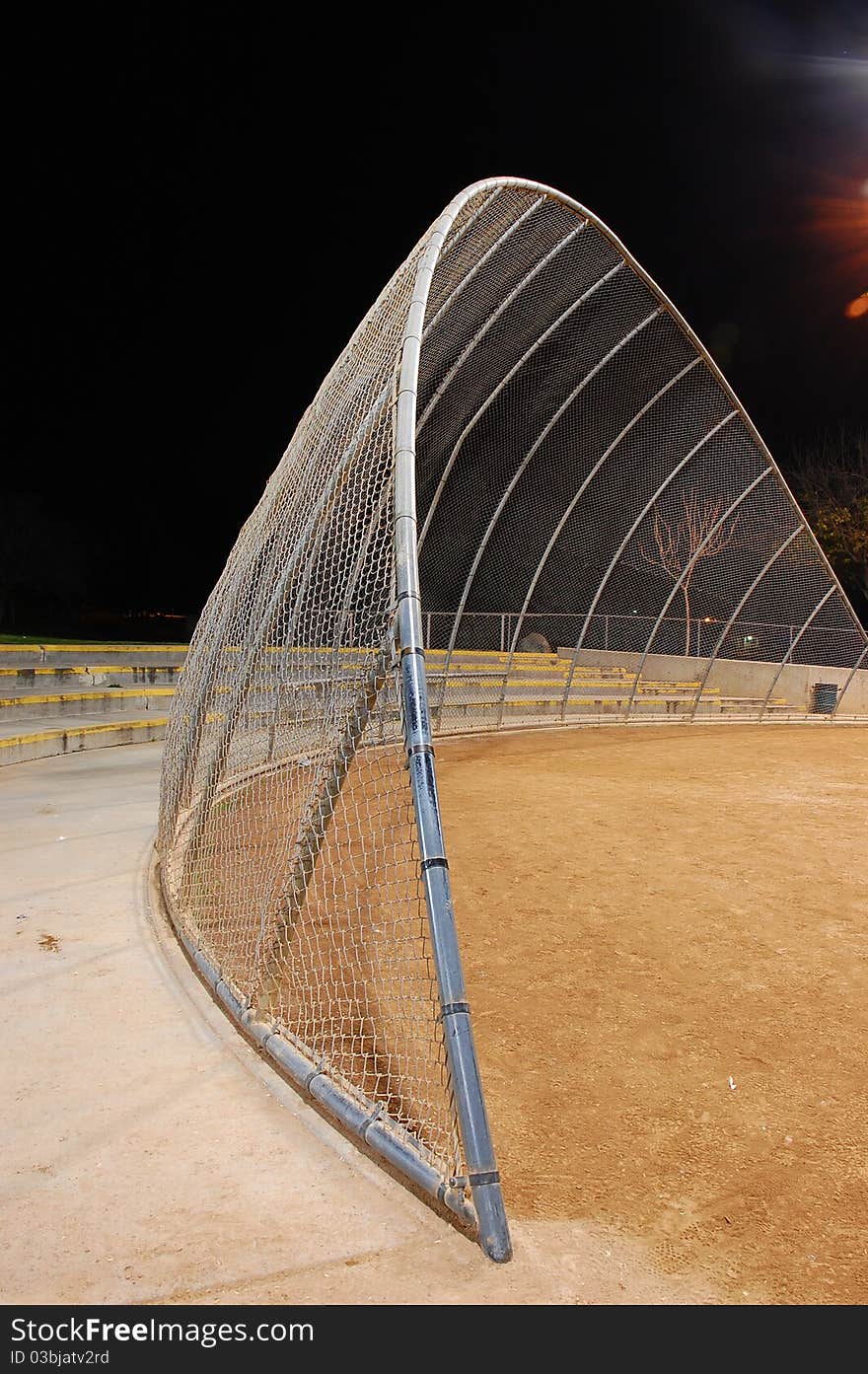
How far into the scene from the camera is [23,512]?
27375 millimetres

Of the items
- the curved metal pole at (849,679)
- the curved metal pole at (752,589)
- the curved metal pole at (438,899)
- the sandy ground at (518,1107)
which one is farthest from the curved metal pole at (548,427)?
the curved metal pole at (849,679)

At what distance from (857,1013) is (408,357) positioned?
9.25 feet

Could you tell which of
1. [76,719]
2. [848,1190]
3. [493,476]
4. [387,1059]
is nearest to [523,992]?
[387,1059]

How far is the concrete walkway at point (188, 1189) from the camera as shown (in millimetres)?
1586

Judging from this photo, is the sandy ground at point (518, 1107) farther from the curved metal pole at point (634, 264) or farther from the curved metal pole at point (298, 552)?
the curved metal pole at point (634, 264)

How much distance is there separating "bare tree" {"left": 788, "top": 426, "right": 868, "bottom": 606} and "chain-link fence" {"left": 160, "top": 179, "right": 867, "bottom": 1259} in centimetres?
533

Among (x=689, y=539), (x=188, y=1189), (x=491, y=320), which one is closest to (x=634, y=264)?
(x=491, y=320)

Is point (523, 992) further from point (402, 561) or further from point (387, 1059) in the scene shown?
point (402, 561)

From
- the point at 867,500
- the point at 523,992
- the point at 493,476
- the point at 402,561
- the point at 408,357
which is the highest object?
the point at 867,500

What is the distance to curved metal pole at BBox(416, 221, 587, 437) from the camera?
295 inches

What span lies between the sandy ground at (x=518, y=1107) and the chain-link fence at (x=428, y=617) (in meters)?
0.16

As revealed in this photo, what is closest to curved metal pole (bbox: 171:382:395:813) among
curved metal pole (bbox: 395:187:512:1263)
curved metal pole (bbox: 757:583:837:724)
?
curved metal pole (bbox: 395:187:512:1263)

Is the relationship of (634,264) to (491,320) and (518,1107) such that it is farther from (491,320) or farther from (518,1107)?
(518,1107)

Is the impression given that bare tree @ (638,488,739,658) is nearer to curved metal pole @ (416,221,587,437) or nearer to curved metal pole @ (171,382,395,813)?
curved metal pole @ (416,221,587,437)
